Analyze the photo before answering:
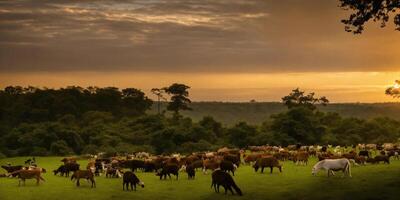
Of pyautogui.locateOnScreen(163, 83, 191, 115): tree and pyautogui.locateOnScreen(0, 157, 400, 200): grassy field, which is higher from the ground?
pyautogui.locateOnScreen(163, 83, 191, 115): tree

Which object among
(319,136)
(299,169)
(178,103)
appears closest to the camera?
(299,169)

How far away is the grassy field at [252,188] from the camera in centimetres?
2852

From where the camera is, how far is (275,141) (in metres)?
83.6

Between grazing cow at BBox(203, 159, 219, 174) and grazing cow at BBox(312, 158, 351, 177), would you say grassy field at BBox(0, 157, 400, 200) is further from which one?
grazing cow at BBox(203, 159, 219, 174)

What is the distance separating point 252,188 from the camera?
31031 mm

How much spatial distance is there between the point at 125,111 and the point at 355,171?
10091 cm

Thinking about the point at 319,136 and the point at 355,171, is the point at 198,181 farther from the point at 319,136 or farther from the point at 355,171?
the point at 319,136

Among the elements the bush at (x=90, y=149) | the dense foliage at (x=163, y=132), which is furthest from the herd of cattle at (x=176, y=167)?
the bush at (x=90, y=149)

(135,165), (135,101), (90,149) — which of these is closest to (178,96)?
(135,101)

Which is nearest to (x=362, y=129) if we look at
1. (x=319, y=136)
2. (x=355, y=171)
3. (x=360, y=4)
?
(x=319, y=136)

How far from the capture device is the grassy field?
28516 millimetres

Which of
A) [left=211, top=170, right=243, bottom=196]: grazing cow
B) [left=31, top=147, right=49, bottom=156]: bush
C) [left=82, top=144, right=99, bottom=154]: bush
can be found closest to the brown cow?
[left=211, top=170, right=243, bottom=196]: grazing cow

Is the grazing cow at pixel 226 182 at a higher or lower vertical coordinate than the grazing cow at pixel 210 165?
lower

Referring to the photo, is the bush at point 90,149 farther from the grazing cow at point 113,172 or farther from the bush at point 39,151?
the grazing cow at point 113,172
